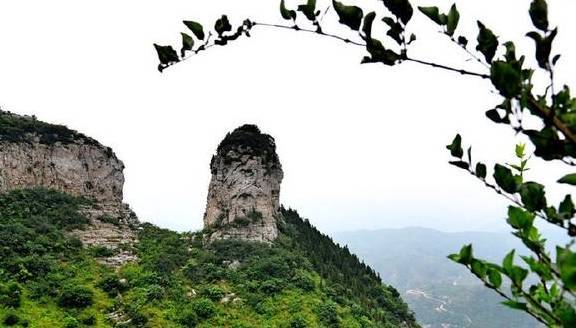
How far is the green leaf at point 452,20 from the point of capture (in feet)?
6.59

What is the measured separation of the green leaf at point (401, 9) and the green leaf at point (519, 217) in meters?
0.96

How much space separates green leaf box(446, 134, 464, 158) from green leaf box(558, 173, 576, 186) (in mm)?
633

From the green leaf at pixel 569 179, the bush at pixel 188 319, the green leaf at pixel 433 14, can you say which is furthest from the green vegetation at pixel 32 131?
the green leaf at pixel 569 179

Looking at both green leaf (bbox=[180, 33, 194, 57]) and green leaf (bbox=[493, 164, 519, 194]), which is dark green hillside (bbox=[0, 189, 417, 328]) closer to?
green leaf (bbox=[180, 33, 194, 57])

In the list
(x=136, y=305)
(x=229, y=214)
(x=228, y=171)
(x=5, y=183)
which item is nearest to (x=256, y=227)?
(x=229, y=214)

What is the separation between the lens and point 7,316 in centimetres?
2088

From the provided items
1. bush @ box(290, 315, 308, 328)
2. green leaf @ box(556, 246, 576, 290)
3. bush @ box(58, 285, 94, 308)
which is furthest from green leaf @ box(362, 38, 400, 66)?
bush @ box(58, 285, 94, 308)

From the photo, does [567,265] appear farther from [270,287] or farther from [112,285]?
[270,287]

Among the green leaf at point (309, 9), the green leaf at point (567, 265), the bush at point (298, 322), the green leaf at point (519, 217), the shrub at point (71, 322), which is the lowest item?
the shrub at point (71, 322)

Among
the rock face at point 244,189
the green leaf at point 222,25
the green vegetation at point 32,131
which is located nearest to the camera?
the green leaf at point 222,25

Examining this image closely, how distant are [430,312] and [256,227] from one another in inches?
6753

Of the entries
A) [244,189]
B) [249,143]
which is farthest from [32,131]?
[244,189]

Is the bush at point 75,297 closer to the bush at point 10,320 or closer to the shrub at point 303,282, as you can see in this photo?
the bush at point 10,320

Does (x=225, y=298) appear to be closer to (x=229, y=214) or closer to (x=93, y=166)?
(x=229, y=214)
